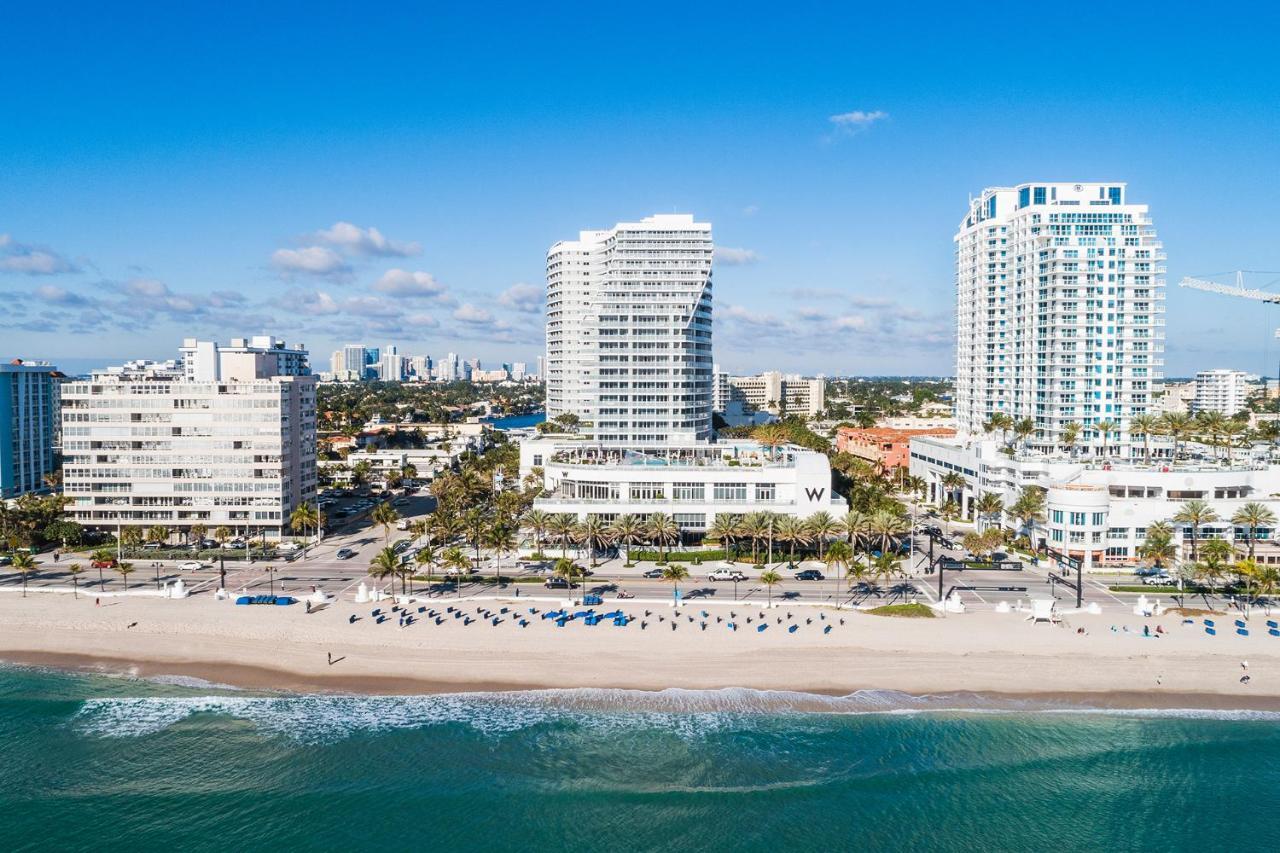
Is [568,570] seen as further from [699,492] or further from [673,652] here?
[699,492]

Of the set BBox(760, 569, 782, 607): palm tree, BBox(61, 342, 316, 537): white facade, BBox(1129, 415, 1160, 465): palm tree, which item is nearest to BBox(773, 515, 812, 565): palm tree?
BBox(760, 569, 782, 607): palm tree

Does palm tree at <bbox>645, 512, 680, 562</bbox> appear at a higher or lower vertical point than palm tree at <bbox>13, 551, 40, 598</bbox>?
higher

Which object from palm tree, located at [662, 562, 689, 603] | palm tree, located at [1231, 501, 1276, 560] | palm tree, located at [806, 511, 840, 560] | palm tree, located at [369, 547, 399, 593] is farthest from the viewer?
palm tree, located at [806, 511, 840, 560]

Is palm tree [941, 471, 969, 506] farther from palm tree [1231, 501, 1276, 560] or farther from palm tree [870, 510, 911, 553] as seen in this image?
palm tree [1231, 501, 1276, 560]

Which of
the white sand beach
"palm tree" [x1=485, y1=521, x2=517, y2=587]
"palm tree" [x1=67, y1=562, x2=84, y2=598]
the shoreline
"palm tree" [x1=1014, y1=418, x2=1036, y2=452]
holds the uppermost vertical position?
"palm tree" [x1=1014, y1=418, x2=1036, y2=452]

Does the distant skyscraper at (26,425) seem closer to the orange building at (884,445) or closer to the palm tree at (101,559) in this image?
the palm tree at (101,559)

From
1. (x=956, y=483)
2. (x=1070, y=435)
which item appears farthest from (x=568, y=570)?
(x=1070, y=435)

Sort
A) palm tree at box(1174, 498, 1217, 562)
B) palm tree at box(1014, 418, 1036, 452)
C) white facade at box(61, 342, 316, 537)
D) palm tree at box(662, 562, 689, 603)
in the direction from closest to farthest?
palm tree at box(662, 562, 689, 603)
palm tree at box(1174, 498, 1217, 562)
white facade at box(61, 342, 316, 537)
palm tree at box(1014, 418, 1036, 452)
